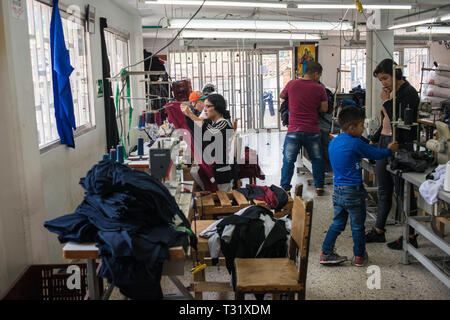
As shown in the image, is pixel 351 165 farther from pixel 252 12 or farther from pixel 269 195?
pixel 252 12

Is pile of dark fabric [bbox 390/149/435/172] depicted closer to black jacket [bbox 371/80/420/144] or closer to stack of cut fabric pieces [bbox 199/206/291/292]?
black jacket [bbox 371/80/420/144]

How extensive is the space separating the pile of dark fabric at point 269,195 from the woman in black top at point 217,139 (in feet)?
0.80

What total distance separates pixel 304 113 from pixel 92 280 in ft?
10.9

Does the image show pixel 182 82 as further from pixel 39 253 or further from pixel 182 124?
pixel 39 253

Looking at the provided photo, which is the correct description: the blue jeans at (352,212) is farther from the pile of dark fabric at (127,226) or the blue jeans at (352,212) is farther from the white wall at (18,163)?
the white wall at (18,163)

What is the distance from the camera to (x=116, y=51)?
289 inches

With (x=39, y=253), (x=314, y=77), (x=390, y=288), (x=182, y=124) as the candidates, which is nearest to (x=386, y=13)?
(x=314, y=77)

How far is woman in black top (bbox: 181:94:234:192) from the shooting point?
3969 millimetres

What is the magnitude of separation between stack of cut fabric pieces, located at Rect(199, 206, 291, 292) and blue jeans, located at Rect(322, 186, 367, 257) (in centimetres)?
82

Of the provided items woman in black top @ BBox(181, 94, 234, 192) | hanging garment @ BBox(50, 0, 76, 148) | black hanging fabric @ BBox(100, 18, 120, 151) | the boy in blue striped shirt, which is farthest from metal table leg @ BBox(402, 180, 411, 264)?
black hanging fabric @ BBox(100, 18, 120, 151)

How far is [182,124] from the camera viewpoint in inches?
185

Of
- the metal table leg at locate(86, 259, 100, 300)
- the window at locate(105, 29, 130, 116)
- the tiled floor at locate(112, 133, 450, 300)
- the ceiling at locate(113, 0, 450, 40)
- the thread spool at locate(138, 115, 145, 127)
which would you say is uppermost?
the ceiling at locate(113, 0, 450, 40)

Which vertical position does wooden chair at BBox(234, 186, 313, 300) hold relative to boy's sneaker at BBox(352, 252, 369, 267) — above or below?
above

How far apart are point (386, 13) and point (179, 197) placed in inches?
234
